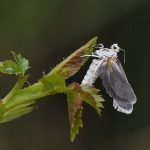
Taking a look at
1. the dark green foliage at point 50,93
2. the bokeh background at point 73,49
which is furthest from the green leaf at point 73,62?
the bokeh background at point 73,49

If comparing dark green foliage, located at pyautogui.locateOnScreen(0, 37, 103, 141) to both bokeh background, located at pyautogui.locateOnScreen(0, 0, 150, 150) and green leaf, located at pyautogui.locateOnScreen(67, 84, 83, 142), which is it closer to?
green leaf, located at pyautogui.locateOnScreen(67, 84, 83, 142)

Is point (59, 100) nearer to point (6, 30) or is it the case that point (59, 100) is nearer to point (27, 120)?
point (27, 120)

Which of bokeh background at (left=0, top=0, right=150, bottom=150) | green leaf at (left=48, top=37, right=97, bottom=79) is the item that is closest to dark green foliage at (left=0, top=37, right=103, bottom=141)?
green leaf at (left=48, top=37, right=97, bottom=79)

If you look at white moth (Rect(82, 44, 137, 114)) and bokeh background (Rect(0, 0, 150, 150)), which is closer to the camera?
white moth (Rect(82, 44, 137, 114))

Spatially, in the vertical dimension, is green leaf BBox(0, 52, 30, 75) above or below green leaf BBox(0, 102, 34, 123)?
A: above

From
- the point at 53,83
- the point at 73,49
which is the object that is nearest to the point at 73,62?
the point at 53,83

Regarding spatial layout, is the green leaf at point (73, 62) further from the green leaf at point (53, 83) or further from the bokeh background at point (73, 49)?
the bokeh background at point (73, 49)

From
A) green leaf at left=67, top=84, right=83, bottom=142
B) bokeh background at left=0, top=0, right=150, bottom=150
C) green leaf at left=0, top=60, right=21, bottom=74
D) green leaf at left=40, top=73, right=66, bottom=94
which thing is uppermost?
bokeh background at left=0, top=0, right=150, bottom=150

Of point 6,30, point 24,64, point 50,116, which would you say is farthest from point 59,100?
point 24,64
